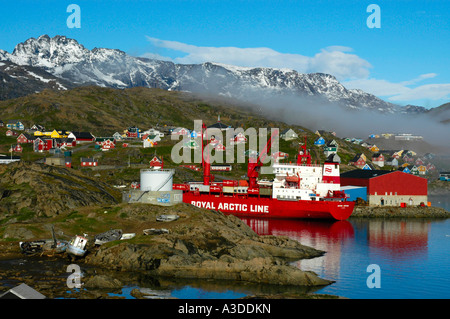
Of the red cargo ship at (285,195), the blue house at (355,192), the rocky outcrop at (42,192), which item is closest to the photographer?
the rocky outcrop at (42,192)

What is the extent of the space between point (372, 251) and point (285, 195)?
90.3 feet

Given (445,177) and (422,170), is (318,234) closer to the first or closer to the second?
(445,177)

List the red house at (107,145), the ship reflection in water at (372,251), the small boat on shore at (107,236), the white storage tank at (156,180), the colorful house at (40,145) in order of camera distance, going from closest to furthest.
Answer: the ship reflection in water at (372,251), the small boat on shore at (107,236), the white storage tank at (156,180), the colorful house at (40,145), the red house at (107,145)

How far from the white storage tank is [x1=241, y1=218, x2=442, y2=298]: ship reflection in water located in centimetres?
1501

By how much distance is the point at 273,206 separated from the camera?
80125 mm

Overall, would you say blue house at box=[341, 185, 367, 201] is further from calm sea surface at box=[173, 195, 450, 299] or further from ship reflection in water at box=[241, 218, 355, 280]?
ship reflection in water at box=[241, 218, 355, 280]

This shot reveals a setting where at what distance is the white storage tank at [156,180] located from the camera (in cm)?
5841

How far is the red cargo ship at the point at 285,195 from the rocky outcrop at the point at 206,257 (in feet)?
94.2

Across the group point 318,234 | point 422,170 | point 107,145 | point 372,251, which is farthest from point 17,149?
point 422,170

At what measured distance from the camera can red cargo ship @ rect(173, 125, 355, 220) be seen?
77.3 meters

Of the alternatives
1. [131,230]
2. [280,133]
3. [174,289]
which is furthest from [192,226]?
[280,133]

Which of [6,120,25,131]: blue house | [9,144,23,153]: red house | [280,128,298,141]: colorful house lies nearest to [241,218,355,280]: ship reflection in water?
[9,144,23,153]: red house

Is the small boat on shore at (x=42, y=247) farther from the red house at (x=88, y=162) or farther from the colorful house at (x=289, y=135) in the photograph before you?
the colorful house at (x=289, y=135)

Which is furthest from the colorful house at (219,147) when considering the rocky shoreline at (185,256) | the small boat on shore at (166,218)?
the small boat on shore at (166,218)
